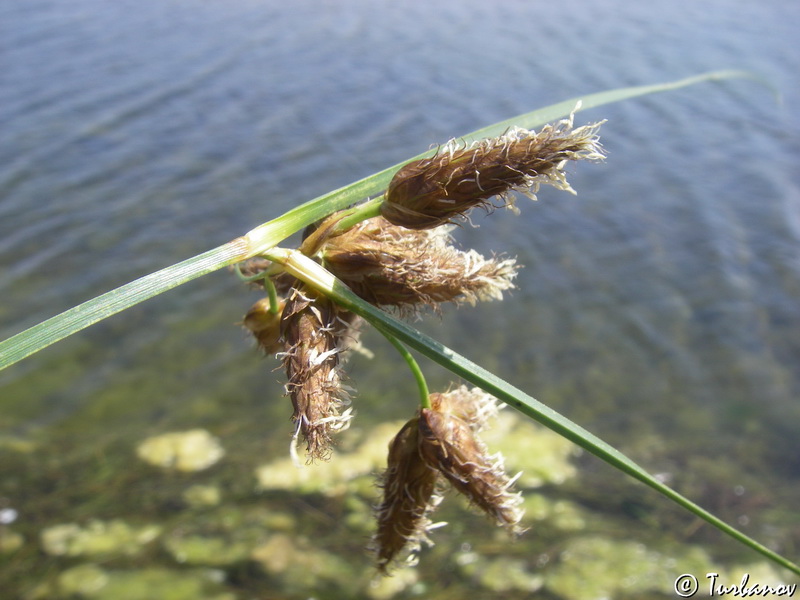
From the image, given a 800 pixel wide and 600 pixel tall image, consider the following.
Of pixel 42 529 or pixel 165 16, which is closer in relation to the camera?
pixel 42 529

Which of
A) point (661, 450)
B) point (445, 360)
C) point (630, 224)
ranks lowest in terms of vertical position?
point (661, 450)

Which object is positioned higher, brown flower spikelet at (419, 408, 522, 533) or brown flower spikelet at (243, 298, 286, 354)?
brown flower spikelet at (243, 298, 286, 354)

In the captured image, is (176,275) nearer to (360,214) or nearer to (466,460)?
(360,214)

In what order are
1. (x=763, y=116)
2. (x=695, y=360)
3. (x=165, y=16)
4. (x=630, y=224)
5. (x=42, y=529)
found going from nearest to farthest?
(x=42, y=529) < (x=695, y=360) < (x=630, y=224) < (x=763, y=116) < (x=165, y=16)

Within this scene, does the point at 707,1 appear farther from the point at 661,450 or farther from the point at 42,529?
the point at 42,529

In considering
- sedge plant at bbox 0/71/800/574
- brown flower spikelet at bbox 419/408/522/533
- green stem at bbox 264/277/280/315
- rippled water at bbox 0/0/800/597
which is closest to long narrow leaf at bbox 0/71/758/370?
sedge plant at bbox 0/71/800/574

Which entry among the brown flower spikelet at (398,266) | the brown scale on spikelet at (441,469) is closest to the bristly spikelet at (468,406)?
the brown scale on spikelet at (441,469)

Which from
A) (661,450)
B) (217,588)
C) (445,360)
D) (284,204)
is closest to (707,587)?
(661,450)

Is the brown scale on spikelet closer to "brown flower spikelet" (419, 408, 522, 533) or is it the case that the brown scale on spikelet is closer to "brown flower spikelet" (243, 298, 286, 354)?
"brown flower spikelet" (419, 408, 522, 533)
